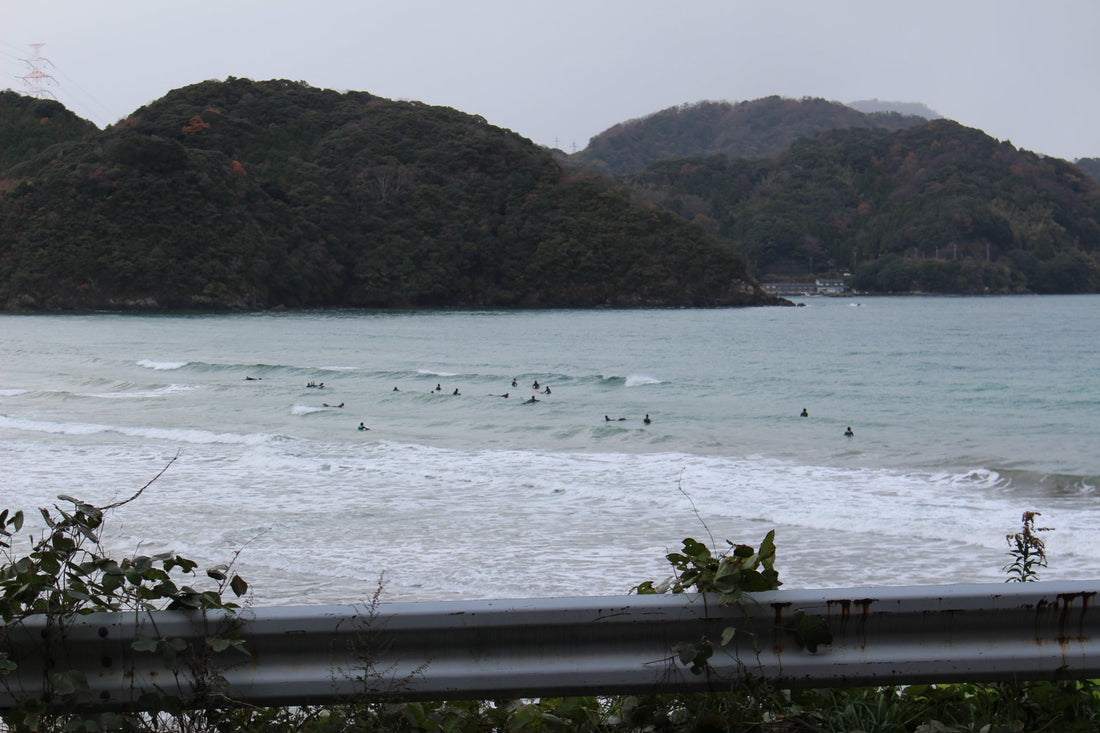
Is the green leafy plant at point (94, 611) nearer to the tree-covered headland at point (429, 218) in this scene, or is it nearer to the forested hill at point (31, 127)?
the tree-covered headland at point (429, 218)

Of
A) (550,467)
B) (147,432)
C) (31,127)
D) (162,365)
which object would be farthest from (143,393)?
(31,127)

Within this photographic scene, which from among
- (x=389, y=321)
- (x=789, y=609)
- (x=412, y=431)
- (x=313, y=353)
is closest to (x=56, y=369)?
(x=313, y=353)

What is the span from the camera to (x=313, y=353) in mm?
38000

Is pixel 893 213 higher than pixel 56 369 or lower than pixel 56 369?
higher

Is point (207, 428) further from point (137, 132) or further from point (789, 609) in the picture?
point (137, 132)

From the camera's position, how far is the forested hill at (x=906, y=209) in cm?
12744

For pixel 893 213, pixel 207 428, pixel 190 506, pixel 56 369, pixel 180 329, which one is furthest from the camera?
pixel 893 213

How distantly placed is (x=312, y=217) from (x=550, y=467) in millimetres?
93537

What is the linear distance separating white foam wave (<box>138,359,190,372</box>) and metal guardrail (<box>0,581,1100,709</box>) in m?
29.1

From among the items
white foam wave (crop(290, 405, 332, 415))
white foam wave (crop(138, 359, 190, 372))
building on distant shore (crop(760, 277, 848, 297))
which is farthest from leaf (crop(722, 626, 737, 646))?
building on distant shore (crop(760, 277, 848, 297))

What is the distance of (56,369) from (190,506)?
→ 24226 millimetres

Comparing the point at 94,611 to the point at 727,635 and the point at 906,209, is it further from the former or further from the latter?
the point at 906,209

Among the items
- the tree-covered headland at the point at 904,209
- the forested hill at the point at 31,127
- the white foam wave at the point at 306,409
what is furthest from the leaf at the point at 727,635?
the tree-covered headland at the point at 904,209

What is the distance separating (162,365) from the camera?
30453 millimetres
